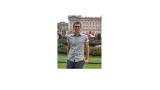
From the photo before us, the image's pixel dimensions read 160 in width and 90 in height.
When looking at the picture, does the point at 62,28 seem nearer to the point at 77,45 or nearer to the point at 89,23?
the point at 89,23

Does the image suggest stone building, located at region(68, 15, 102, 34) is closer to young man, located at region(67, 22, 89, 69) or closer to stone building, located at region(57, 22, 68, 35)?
stone building, located at region(57, 22, 68, 35)

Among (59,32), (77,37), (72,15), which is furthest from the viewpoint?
(59,32)

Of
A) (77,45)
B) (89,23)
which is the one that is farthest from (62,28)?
(77,45)

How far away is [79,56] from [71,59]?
0.80ft

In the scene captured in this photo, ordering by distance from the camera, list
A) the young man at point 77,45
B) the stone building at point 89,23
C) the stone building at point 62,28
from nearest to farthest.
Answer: the young man at point 77,45
the stone building at point 89,23
the stone building at point 62,28

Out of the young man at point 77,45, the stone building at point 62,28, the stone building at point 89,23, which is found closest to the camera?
the young man at point 77,45

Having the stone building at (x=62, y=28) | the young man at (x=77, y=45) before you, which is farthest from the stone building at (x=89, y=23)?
the young man at (x=77, y=45)

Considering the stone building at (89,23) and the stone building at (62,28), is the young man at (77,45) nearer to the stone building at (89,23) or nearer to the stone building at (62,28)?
the stone building at (89,23)

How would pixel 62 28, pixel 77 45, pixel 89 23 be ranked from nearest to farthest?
1. pixel 77 45
2. pixel 89 23
3. pixel 62 28

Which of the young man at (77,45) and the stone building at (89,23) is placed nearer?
the young man at (77,45)

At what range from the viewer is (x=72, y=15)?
3984mm

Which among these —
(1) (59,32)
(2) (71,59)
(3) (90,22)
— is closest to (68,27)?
(1) (59,32)

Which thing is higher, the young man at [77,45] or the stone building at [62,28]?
the stone building at [62,28]
